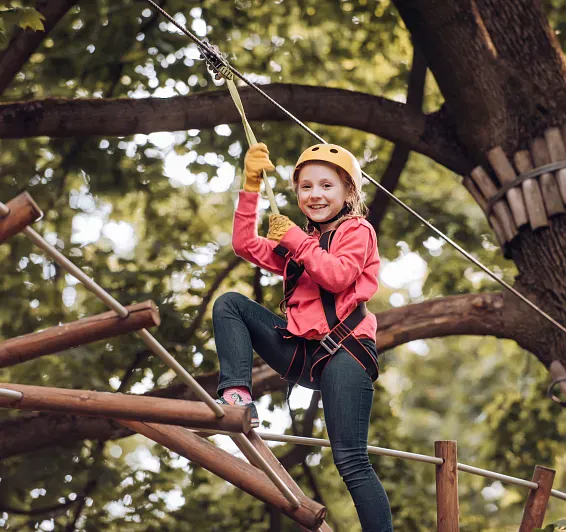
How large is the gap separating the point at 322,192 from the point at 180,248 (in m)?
4.40

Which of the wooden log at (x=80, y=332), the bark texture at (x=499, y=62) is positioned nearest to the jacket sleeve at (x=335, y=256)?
the wooden log at (x=80, y=332)

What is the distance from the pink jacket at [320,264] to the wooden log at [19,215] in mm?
1141

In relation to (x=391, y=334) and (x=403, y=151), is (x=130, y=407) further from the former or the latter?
(x=403, y=151)

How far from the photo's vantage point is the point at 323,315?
3.45 m


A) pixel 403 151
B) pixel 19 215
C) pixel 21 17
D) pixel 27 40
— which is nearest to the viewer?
pixel 19 215

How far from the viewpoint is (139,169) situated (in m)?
7.80

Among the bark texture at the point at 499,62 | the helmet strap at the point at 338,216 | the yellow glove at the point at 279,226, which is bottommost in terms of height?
the yellow glove at the point at 279,226

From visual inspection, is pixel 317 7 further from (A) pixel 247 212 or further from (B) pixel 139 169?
(A) pixel 247 212

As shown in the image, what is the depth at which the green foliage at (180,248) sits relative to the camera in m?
6.81

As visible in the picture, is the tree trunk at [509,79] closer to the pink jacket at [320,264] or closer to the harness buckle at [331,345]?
the pink jacket at [320,264]

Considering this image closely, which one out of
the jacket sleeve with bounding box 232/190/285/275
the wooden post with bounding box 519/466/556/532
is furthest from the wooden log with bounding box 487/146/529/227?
the jacket sleeve with bounding box 232/190/285/275

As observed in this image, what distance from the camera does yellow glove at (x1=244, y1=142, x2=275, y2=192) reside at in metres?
3.48

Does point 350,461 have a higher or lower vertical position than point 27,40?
lower

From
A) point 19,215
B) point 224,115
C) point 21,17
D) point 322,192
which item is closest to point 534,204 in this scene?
point 224,115
